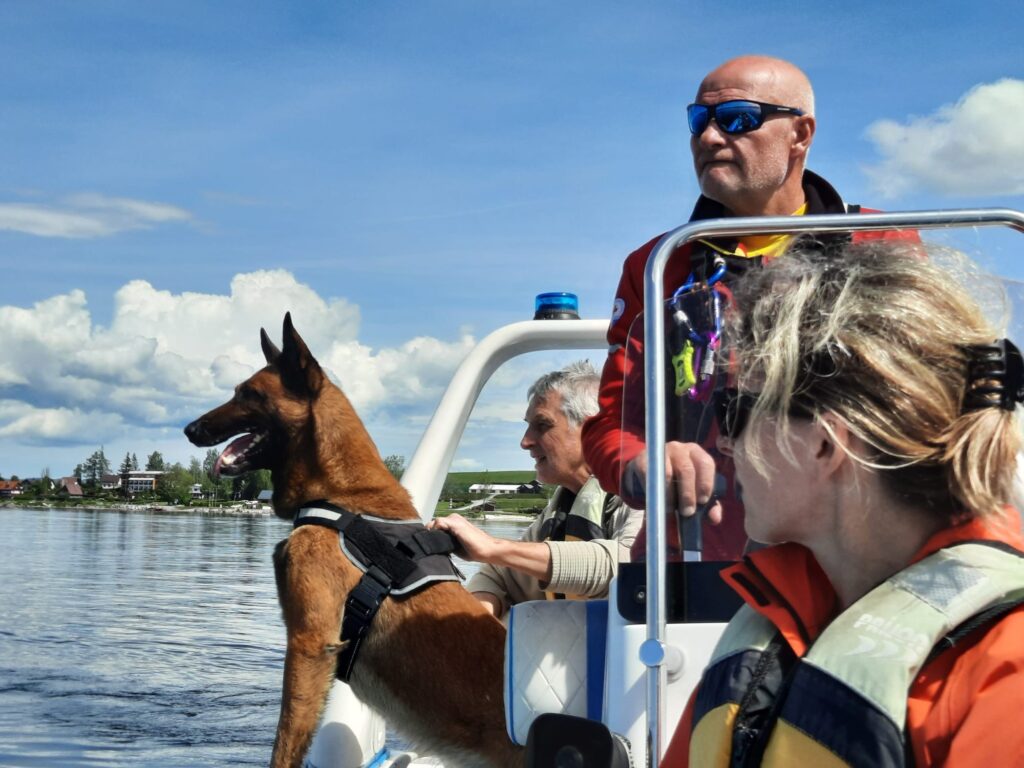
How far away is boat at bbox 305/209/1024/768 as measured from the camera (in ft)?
5.39

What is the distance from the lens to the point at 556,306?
4664mm

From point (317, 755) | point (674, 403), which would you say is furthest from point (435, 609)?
point (674, 403)

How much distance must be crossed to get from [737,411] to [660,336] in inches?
18.2

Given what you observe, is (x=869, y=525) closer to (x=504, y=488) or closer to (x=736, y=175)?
(x=736, y=175)

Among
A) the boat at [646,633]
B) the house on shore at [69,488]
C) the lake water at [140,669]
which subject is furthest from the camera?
the house on shore at [69,488]

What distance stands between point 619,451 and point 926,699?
1.00 m

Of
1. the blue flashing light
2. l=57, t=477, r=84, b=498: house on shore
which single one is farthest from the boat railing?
l=57, t=477, r=84, b=498: house on shore

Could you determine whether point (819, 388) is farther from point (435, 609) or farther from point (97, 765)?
point (97, 765)

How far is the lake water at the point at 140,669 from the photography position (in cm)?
630

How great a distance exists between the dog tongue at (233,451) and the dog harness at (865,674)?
3408mm

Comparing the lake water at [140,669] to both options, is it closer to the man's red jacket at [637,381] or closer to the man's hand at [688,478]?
the man's red jacket at [637,381]

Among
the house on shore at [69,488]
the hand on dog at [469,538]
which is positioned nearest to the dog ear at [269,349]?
the hand on dog at [469,538]

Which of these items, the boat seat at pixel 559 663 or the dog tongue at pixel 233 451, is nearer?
the boat seat at pixel 559 663

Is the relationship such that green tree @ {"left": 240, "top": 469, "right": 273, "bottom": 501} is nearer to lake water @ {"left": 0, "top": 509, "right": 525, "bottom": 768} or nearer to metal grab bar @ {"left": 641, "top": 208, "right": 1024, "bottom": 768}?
lake water @ {"left": 0, "top": 509, "right": 525, "bottom": 768}
